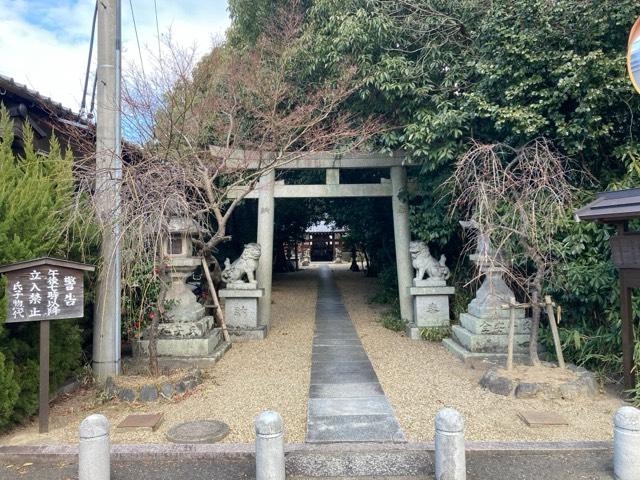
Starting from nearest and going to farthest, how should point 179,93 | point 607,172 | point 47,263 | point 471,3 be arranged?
1. point 47,263
2. point 607,172
3. point 471,3
4. point 179,93

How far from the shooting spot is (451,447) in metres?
3.66

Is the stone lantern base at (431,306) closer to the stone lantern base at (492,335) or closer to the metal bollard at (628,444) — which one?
the stone lantern base at (492,335)

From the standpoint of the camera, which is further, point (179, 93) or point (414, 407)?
point (179, 93)

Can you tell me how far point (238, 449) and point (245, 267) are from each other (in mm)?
5652

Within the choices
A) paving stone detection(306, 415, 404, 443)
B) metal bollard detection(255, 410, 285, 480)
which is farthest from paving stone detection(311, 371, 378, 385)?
metal bollard detection(255, 410, 285, 480)

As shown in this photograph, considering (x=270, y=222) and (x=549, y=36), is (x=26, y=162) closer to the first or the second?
(x=270, y=222)

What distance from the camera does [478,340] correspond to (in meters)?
7.61

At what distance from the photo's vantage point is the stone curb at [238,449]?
436cm

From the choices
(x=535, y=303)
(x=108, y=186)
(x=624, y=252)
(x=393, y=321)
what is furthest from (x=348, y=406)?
(x=393, y=321)

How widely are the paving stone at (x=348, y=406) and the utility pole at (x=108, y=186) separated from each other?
310cm

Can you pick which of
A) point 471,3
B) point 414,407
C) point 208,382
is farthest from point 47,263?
point 471,3

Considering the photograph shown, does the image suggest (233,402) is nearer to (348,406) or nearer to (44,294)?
(348,406)

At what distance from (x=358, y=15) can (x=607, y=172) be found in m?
5.25

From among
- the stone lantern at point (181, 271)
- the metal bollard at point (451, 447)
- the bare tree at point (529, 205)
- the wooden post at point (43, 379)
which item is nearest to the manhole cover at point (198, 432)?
the wooden post at point (43, 379)
